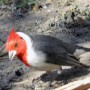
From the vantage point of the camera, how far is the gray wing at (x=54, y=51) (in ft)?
18.9

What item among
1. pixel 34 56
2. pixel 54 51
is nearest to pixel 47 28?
pixel 54 51

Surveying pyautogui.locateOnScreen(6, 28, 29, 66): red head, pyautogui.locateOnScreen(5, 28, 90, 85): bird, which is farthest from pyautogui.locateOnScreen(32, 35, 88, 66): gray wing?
pyautogui.locateOnScreen(6, 28, 29, 66): red head

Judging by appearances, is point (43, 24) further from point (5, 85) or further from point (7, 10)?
point (5, 85)

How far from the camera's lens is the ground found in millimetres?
6152

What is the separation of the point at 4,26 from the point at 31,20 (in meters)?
0.53

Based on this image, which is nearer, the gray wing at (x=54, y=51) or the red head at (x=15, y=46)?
the red head at (x=15, y=46)

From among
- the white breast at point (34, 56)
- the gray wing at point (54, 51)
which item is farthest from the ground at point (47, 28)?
the white breast at point (34, 56)

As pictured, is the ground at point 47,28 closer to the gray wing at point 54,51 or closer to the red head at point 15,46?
the gray wing at point 54,51

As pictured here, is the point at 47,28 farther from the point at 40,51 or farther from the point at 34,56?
the point at 34,56

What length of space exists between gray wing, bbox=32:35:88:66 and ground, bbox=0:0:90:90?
13.4 inches

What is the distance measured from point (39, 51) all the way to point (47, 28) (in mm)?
1892

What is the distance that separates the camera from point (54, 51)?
5.85m

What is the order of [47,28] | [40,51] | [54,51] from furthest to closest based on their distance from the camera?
[47,28] < [54,51] < [40,51]

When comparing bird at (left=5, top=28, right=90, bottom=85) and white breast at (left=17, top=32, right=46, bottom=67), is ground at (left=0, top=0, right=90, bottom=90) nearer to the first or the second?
bird at (left=5, top=28, right=90, bottom=85)
